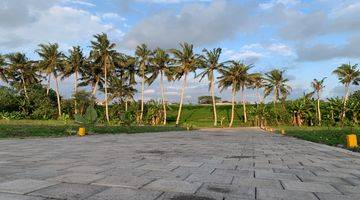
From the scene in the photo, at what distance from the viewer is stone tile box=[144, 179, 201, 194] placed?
167 inches

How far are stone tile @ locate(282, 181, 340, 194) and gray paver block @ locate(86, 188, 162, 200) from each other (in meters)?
1.89

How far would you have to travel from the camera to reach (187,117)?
212ft

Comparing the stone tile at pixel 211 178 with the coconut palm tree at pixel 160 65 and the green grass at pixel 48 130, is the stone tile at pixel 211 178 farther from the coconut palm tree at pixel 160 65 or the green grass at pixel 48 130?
the coconut palm tree at pixel 160 65

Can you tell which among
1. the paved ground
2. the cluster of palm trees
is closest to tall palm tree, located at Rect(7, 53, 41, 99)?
the cluster of palm trees

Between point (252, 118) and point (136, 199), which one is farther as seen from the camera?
point (252, 118)

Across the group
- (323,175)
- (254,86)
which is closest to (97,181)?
(323,175)

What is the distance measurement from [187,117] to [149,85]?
1139 centimetres

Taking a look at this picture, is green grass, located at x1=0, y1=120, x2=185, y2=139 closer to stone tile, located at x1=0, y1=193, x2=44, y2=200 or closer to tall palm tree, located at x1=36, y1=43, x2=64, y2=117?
stone tile, located at x1=0, y1=193, x2=44, y2=200

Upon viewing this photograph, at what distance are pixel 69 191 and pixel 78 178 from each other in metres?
0.80

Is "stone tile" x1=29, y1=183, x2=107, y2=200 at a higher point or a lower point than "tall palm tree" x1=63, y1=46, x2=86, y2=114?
lower

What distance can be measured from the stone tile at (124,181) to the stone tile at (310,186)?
1881 millimetres

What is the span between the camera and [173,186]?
14.6ft

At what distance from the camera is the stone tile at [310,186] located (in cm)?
473

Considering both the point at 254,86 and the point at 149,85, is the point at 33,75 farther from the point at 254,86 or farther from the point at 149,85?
the point at 254,86
